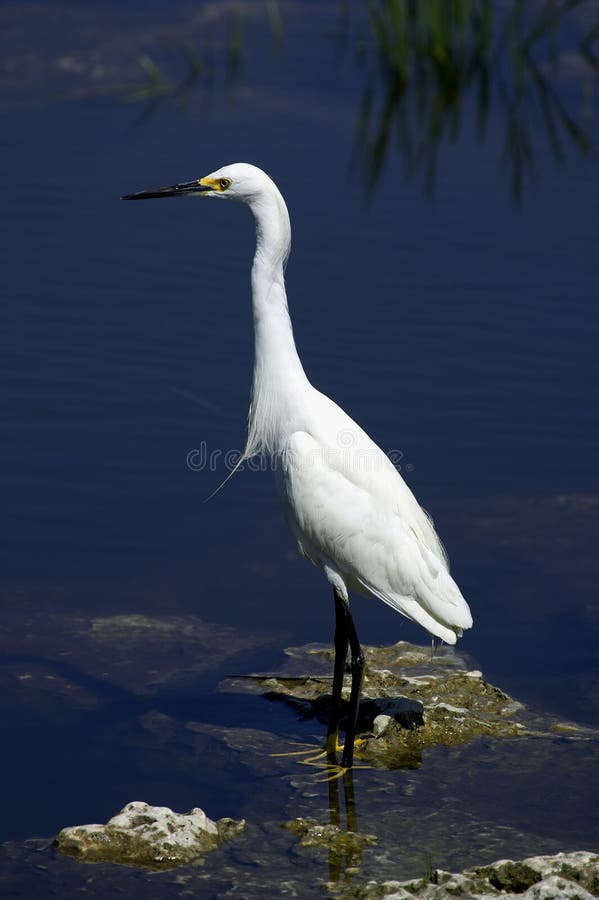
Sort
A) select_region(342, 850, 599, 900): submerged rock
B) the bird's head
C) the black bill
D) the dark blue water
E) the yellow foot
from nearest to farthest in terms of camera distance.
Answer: select_region(342, 850, 599, 900): submerged rock
the yellow foot
the bird's head
the black bill
the dark blue water

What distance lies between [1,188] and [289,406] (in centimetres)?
529

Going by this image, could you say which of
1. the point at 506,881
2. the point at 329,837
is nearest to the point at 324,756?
the point at 329,837

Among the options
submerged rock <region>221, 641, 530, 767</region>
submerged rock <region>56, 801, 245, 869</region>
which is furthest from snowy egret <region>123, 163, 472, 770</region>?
submerged rock <region>56, 801, 245, 869</region>

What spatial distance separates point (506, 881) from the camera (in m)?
3.69

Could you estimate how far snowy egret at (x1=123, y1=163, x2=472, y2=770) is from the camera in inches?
195

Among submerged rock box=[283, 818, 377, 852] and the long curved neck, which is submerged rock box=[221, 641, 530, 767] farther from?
the long curved neck

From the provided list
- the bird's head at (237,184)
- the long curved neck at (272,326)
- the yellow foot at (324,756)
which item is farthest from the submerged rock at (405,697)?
the bird's head at (237,184)

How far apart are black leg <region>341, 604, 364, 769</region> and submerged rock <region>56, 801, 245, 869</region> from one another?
0.87 meters

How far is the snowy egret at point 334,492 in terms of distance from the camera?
4961mm

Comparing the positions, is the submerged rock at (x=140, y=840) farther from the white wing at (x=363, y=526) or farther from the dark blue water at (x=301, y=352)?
the white wing at (x=363, y=526)

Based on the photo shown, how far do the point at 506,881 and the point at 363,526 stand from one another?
1.63m

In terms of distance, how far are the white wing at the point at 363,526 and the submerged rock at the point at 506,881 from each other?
1351mm

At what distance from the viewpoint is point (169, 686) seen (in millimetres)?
5387

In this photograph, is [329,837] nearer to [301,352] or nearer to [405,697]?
[405,697]
